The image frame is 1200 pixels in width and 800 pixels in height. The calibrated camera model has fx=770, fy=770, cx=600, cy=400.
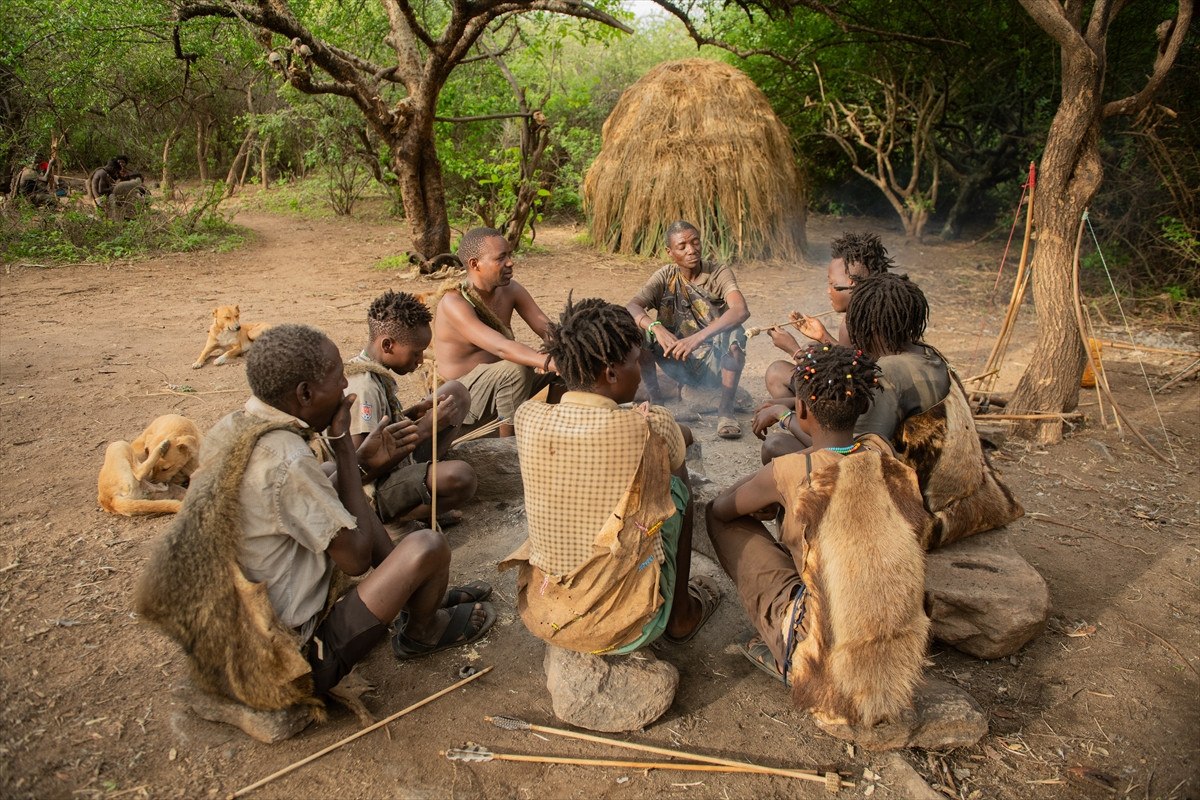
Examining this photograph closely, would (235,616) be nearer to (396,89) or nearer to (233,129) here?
(396,89)

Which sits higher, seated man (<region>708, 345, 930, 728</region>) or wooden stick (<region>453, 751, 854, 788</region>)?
seated man (<region>708, 345, 930, 728</region>)

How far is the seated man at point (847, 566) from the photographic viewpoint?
220 cm

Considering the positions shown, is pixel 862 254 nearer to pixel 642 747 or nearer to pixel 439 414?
pixel 439 414

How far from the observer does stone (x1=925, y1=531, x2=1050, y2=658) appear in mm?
2777


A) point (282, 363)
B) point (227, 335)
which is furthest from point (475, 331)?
point (227, 335)

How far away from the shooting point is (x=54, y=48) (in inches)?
442

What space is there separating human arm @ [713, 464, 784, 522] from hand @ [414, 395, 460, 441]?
139cm

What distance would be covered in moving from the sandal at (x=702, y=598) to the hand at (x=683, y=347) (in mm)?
1964

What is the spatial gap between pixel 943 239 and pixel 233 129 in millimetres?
15837

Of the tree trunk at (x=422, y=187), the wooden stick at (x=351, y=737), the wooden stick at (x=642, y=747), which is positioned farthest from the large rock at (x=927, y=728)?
the tree trunk at (x=422, y=187)

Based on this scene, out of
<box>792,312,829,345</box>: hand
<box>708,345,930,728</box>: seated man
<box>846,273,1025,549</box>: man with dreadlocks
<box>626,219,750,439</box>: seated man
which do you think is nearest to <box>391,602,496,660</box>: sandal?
<box>708,345,930,728</box>: seated man

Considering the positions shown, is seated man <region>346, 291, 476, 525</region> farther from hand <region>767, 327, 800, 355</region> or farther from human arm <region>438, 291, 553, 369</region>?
hand <region>767, 327, 800, 355</region>

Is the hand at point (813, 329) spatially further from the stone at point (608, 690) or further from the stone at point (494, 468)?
the stone at point (608, 690)

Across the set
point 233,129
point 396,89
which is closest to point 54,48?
point 396,89
